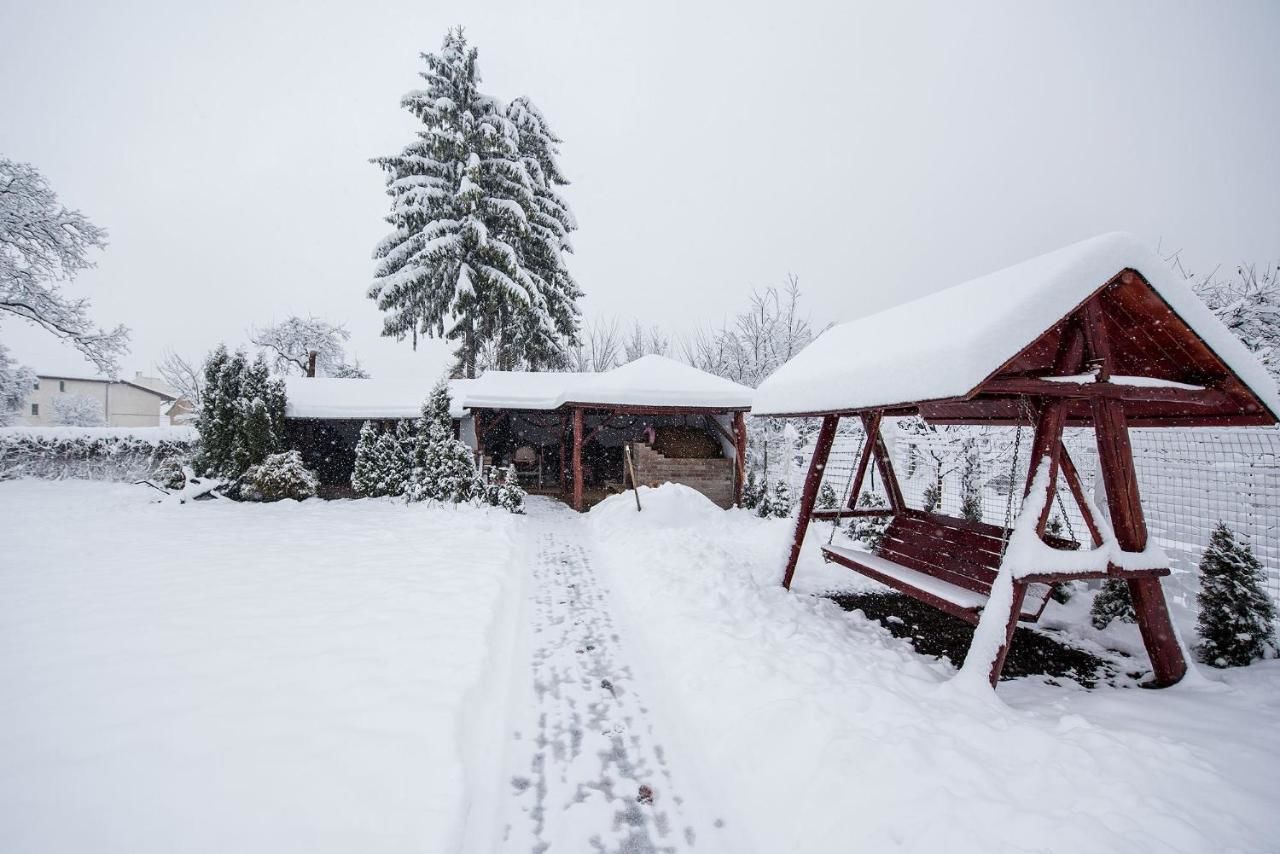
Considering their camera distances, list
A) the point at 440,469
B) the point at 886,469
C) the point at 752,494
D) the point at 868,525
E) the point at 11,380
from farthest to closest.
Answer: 1. the point at 11,380
2. the point at 752,494
3. the point at 440,469
4. the point at 868,525
5. the point at 886,469

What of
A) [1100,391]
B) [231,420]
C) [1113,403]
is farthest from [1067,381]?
[231,420]

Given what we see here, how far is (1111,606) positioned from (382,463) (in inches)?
545

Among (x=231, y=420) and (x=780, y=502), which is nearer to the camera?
(x=780, y=502)

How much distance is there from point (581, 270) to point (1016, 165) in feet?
376

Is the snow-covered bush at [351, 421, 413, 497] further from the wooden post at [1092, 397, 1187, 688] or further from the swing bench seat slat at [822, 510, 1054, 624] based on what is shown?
the wooden post at [1092, 397, 1187, 688]

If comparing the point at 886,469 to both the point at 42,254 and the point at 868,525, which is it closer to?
the point at 868,525

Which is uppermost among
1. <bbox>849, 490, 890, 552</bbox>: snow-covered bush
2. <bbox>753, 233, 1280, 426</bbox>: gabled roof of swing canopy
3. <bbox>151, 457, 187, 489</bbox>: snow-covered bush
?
<bbox>753, 233, 1280, 426</bbox>: gabled roof of swing canopy

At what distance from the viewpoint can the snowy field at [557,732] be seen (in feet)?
7.91

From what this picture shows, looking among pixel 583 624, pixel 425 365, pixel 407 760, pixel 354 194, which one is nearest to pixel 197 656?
pixel 407 760

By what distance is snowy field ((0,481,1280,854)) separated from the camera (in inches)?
95.0

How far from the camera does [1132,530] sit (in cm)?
412

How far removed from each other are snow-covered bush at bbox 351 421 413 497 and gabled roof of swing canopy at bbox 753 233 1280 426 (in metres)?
11.2

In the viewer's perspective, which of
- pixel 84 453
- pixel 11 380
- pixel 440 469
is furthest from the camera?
pixel 11 380

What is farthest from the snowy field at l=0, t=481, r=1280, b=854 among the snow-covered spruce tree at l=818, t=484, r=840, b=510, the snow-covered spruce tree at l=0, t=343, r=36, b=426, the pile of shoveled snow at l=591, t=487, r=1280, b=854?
the snow-covered spruce tree at l=0, t=343, r=36, b=426
